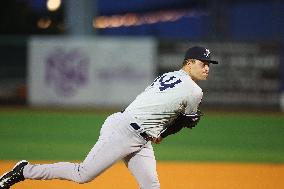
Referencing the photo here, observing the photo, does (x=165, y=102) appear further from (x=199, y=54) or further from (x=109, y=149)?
(x=109, y=149)

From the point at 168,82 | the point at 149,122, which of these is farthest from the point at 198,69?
the point at 149,122

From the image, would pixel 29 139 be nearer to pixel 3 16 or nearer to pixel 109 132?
pixel 109 132

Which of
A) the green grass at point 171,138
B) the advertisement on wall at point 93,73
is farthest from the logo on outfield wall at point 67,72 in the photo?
the green grass at point 171,138

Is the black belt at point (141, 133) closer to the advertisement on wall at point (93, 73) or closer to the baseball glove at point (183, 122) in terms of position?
the baseball glove at point (183, 122)

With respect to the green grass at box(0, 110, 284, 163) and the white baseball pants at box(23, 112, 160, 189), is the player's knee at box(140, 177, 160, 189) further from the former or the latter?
the green grass at box(0, 110, 284, 163)

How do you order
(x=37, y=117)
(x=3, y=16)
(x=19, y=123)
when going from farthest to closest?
(x=3, y=16), (x=37, y=117), (x=19, y=123)

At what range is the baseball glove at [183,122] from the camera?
5.32 meters

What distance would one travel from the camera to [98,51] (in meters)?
18.3

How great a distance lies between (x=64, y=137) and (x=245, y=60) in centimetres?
696

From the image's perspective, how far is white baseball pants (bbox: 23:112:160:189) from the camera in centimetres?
539

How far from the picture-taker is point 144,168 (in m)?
5.52

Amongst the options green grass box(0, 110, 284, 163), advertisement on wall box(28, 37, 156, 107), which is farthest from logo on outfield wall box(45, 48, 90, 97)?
green grass box(0, 110, 284, 163)

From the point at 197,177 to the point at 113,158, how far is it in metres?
2.88

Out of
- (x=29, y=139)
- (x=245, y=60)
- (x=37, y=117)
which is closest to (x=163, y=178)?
(x=29, y=139)
